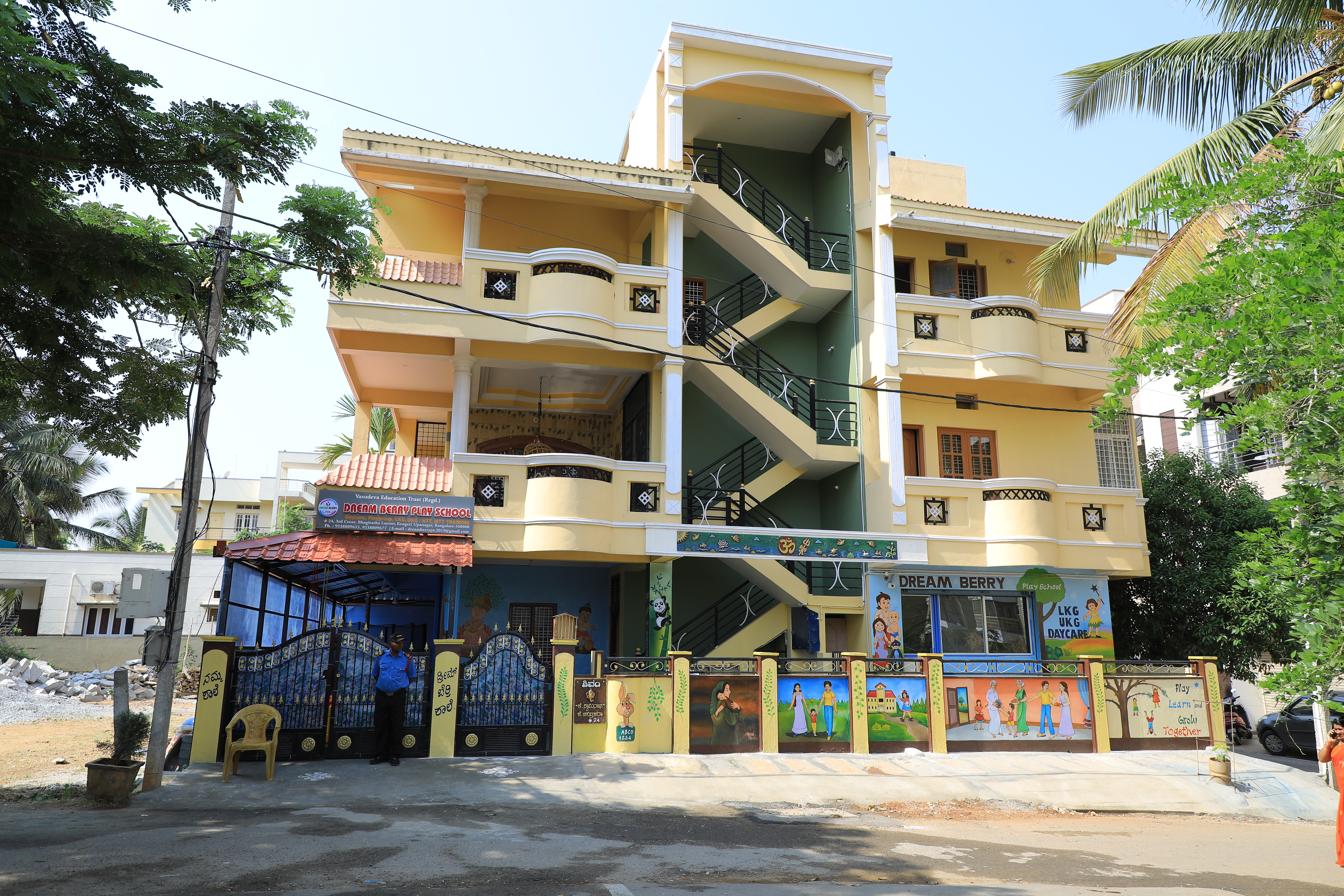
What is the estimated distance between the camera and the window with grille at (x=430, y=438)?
24.2 meters

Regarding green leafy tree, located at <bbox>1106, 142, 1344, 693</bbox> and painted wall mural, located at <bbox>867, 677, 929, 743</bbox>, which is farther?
painted wall mural, located at <bbox>867, 677, 929, 743</bbox>

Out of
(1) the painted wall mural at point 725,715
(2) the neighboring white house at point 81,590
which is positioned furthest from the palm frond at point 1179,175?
(2) the neighboring white house at point 81,590

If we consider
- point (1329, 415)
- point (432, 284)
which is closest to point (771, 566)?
point (432, 284)

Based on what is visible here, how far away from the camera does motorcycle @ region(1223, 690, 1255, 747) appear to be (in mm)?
23375

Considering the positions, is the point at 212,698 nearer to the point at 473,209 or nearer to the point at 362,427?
the point at 362,427

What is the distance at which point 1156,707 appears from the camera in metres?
16.9

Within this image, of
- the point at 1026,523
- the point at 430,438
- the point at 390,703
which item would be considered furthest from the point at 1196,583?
the point at 430,438

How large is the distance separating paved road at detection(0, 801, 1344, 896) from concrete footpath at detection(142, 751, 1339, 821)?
0.50m

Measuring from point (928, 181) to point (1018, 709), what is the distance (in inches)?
620

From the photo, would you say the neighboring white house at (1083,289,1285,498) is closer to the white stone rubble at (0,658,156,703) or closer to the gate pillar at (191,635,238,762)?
the gate pillar at (191,635,238,762)

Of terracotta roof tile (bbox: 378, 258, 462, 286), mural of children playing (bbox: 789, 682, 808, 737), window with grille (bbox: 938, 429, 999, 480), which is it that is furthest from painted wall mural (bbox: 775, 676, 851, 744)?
terracotta roof tile (bbox: 378, 258, 462, 286)

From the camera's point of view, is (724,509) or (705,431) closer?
(724,509)

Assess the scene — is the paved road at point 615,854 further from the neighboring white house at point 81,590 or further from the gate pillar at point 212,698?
the neighboring white house at point 81,590

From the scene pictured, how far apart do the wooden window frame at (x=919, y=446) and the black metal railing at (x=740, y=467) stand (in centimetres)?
309
